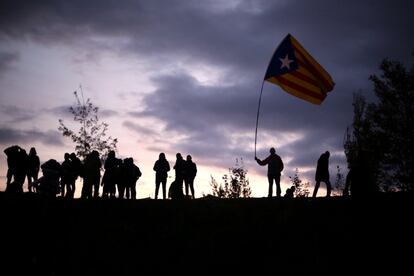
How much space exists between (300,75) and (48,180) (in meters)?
9.19

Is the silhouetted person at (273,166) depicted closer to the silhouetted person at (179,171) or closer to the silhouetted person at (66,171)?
the silhouetted person at (179,171)

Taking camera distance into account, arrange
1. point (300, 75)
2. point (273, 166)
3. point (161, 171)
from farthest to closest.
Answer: point (161, 171) → point (273, 166) → point (300, 75)

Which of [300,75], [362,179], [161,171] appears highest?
[300,75]

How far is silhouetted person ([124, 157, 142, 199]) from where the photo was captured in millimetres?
16078

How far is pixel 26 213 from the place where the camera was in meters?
12.0

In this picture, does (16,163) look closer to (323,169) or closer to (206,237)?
(206,237)

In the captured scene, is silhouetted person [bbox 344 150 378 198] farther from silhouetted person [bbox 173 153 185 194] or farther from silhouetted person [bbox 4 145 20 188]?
silhouetted person [bbox 4 145 20 188]

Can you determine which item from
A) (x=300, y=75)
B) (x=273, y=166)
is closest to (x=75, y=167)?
(x=273, y=166)

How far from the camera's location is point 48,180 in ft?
45.9

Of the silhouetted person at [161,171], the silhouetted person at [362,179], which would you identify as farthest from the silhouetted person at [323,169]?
the silhouetted person at [161,171]

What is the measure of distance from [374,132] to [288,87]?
1802 centimetres

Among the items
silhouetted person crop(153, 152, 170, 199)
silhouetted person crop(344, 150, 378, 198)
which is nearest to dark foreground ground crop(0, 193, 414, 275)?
silhouetted person crop(344, 150, 378, 198)

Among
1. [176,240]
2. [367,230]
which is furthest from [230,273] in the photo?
[367,230]

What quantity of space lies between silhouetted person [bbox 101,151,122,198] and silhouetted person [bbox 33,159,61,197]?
6.94 feet
